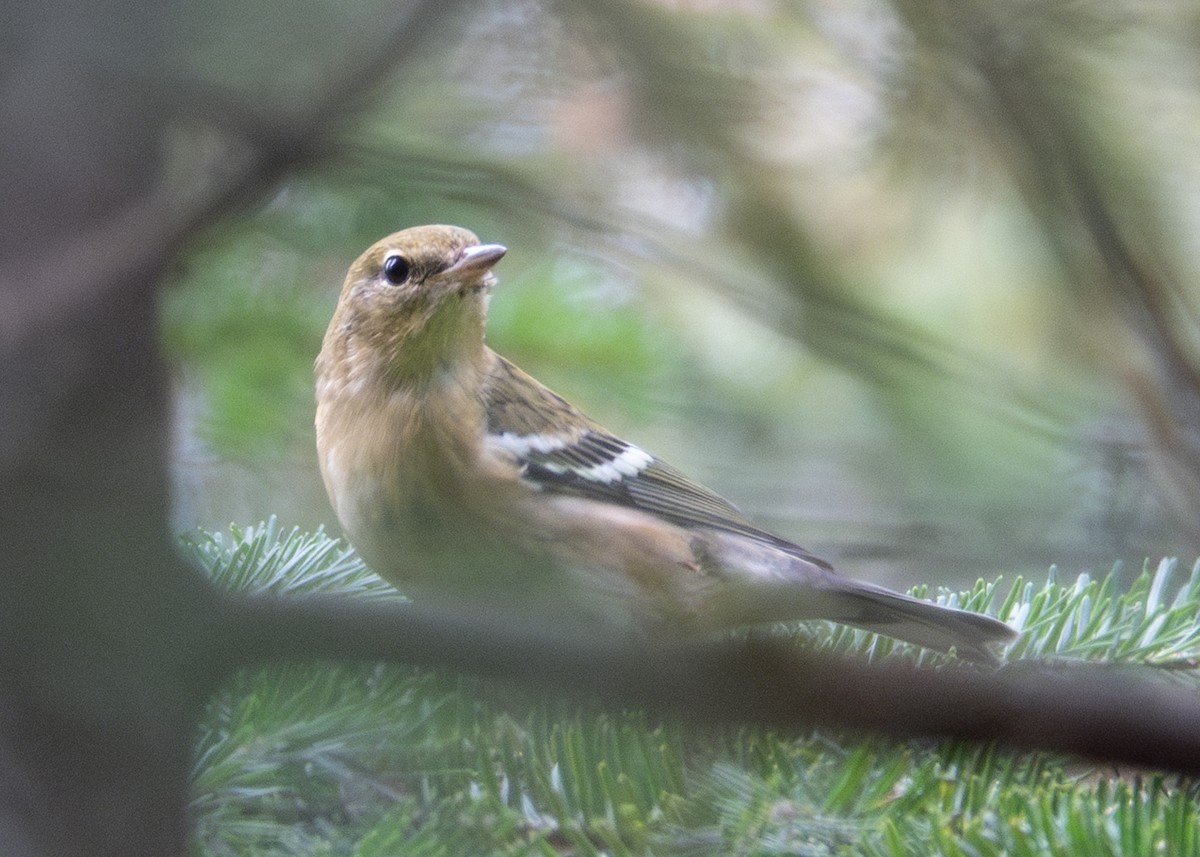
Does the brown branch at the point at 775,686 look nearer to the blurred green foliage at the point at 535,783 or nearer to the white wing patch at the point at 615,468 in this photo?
the blurred green foliage at the point at 535,783

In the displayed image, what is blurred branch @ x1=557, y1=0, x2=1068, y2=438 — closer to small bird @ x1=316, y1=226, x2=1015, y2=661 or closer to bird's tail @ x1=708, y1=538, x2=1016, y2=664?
small bird @ x1=316, y1=226, x2=1015, y2=661

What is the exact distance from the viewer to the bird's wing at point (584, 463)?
2570 mm

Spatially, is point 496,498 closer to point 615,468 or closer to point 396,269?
point 615,468

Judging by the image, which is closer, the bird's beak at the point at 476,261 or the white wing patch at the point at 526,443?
the bird's beak at the point at 476,261

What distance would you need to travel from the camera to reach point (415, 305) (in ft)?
8.33

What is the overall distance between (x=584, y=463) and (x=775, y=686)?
1.53 meters

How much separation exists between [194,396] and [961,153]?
87.0 inches

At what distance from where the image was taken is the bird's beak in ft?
7.67

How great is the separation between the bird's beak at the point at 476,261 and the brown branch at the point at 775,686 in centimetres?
124

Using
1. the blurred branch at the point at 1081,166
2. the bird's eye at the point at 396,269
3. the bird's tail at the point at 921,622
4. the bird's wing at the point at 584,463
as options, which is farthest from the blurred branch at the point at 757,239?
the bird's tail at the point at 921,622

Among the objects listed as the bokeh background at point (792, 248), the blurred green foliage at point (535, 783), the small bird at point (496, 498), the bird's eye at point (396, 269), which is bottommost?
the blurred green foliage at point (535, 783)

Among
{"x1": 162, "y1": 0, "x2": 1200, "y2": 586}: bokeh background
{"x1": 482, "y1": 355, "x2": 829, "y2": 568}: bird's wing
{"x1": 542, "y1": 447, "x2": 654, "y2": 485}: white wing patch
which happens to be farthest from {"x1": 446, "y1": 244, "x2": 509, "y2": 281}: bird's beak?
{"x1": 542, "y1": 447, "x2": 654, "y2": 485}: white wing patch

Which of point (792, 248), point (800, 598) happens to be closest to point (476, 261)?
point (800, 598)

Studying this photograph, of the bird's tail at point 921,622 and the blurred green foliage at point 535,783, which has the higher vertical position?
the bird's tail at point 921,622
